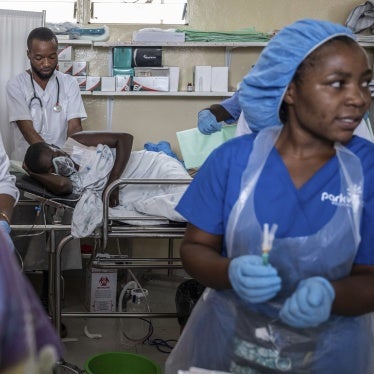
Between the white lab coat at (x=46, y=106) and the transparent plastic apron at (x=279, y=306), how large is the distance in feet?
8.53

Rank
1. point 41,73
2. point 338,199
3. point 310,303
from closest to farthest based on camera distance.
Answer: point 310,303, point 338,199, point 41,73

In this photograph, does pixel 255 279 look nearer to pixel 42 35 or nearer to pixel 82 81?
pixel 42 35

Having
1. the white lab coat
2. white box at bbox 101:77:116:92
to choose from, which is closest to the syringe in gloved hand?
the white lab coat

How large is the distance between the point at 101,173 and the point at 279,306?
1784 mm

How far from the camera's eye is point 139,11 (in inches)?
168

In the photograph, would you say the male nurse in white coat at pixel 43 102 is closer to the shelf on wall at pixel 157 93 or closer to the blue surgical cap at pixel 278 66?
the shelf on wall at pixel 157 93

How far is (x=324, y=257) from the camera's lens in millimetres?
1176

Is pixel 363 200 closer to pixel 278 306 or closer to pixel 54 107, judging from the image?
pixel 278 306

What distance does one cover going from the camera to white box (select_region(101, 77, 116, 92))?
4.02 m

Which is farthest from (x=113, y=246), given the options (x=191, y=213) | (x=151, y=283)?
(x=191, y=213)

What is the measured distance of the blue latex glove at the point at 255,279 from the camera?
103cm

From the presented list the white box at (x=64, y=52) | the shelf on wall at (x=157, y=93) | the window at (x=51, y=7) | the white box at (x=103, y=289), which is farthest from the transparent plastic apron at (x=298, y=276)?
the window at (x=51, y=7)

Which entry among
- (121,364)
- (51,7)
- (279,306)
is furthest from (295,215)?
(51,7)

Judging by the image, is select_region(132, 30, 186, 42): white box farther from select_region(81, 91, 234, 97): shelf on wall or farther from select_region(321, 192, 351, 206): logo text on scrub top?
select_region(321, 192, 351, 206): logo text on scrub top
